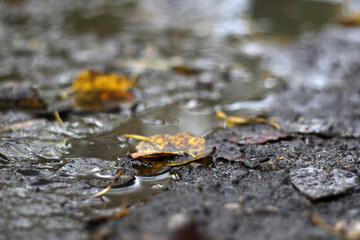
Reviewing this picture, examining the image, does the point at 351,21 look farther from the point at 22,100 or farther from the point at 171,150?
the point at 22,100

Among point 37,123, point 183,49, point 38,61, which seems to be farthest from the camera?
point 183,49

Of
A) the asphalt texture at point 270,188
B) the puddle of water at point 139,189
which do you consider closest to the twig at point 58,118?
the puddle of water at point 139,189

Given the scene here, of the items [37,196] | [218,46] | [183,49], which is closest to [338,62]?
[218,46]

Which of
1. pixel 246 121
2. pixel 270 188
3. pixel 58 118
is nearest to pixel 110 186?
pixel 270 188

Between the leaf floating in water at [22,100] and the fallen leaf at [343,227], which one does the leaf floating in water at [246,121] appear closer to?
the fallen leaf at [343,227]

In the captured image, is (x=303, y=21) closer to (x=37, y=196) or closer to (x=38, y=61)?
(x=38, y=61)

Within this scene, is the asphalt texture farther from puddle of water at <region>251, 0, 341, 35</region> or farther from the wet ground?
puddle of water at <region>251, 0, 341, 35</region>
